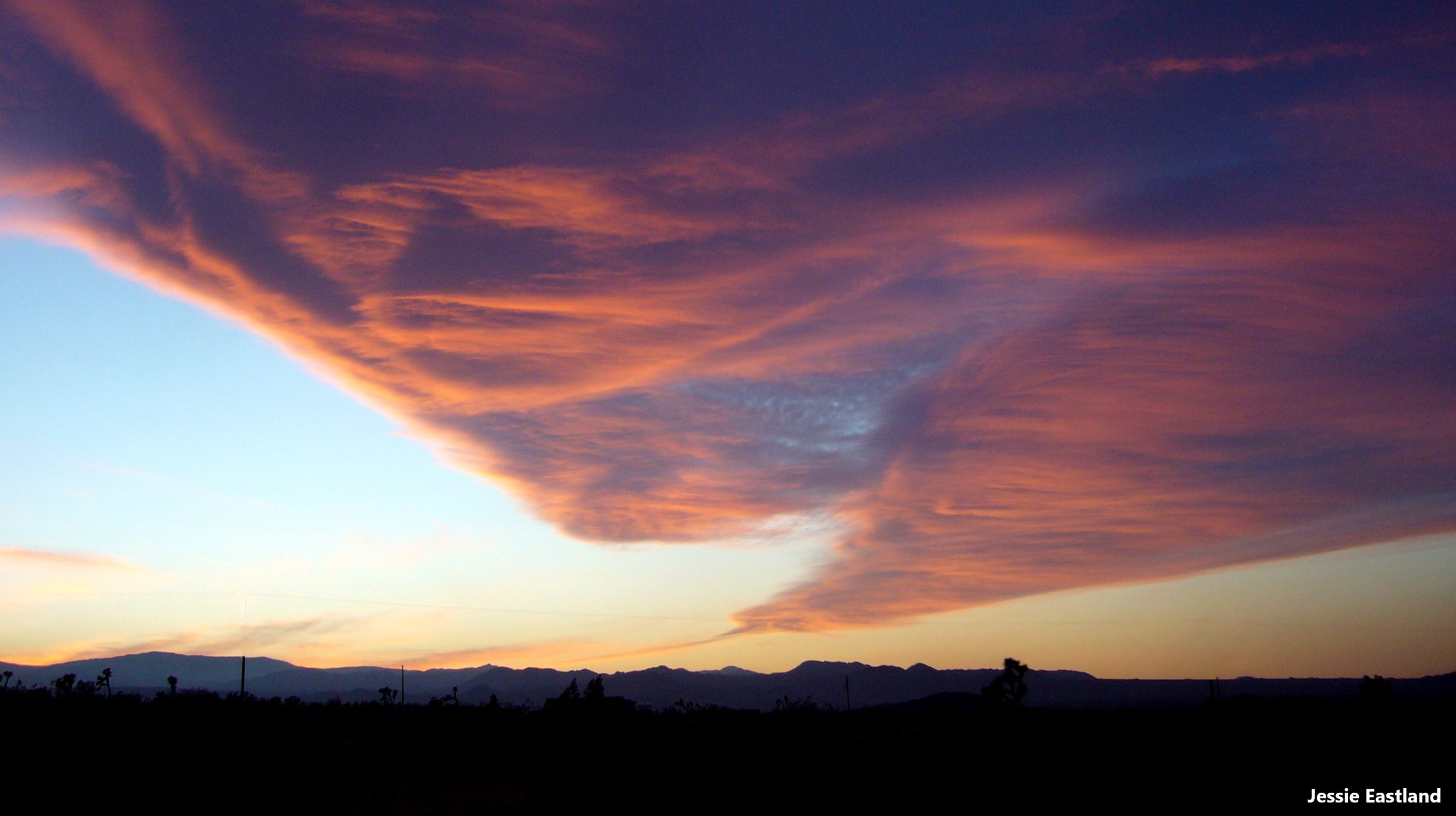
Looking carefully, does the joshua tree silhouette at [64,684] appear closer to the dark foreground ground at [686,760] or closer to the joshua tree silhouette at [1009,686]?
the dark foreground ground at [686,760]

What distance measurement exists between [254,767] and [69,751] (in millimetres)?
4568

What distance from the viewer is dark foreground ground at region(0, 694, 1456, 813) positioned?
78.1 ft

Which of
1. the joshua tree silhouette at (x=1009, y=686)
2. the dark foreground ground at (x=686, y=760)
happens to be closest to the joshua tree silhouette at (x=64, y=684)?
the dark foreground ground at (x=686, y=760)

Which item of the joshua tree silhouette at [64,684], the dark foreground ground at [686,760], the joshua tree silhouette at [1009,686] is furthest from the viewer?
the joshua tree silhouette at [1009,686]

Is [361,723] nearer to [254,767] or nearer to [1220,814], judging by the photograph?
[254,767]

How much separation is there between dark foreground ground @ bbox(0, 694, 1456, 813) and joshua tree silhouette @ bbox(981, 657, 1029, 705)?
45.7 ft

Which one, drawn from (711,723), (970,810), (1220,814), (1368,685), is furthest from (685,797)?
(1368,685)

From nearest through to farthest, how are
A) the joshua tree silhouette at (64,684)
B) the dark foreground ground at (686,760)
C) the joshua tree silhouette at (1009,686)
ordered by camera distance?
the dark foreground ground at (686,760) → the joshua tree silhouette at (64,684) → the joshua tree silhouette at (1009,686)

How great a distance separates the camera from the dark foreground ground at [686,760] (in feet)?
78.1

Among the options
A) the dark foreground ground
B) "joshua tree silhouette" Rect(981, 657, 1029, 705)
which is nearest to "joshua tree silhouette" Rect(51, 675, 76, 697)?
the dark foreground ground

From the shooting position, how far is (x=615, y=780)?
1033 inches

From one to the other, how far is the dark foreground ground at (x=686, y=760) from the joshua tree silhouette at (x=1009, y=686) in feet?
45.7

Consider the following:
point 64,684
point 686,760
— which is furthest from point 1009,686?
point 64,684

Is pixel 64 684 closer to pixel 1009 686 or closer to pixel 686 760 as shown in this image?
pixel 686 760
